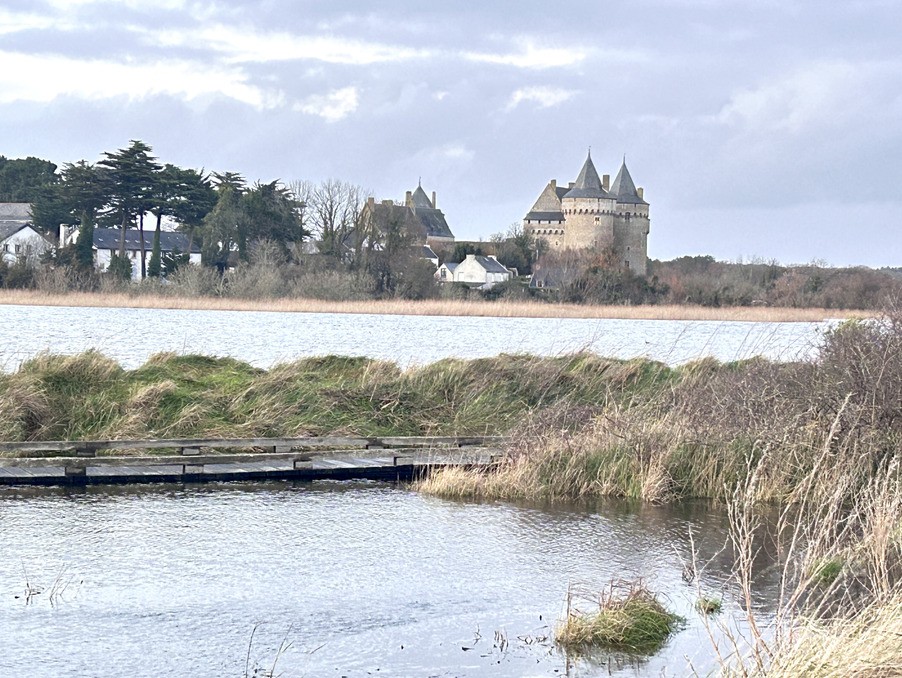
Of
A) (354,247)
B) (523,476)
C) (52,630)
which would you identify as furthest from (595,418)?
(354,247)

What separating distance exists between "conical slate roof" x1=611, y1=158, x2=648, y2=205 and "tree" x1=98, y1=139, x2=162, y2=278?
51105 mm

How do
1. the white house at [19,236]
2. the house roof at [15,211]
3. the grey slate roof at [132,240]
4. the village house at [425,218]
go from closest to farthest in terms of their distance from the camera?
the white house at [19,236], the grey slate roof at [132,240], the house roof at [15,211], the village house at [425,218]

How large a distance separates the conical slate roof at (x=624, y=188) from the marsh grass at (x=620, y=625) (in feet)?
321

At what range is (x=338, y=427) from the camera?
1623 cm

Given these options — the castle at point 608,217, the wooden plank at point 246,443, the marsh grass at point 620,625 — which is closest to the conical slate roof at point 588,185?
the castle at point 608,217

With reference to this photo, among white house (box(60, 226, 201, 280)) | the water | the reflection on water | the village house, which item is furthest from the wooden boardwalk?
the village house

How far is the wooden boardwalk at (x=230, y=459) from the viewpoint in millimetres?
12906

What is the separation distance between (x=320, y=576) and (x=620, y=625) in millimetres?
2574

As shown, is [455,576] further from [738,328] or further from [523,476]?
[738,328]

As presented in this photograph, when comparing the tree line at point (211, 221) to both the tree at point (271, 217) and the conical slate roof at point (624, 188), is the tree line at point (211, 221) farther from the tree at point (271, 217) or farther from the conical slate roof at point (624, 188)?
the conical slate roof at point (624, 188)

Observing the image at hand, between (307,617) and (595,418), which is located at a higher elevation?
(595,418)

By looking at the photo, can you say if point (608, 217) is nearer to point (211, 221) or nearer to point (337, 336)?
point (211, 221)

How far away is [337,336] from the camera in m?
39.9

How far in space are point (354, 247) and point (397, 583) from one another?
57.5 metres
